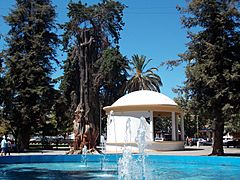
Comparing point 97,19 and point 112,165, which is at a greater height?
point 97,19

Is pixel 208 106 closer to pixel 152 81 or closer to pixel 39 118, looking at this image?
→ pixel 39 118

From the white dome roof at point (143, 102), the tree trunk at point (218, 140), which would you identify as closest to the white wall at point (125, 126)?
the white dome roof at point (143, 102)

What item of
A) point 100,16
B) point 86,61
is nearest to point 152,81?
point 100,16

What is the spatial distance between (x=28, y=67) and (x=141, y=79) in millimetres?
17532

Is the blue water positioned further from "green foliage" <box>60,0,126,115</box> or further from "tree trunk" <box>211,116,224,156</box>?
"green foliage" <box>60,0,126,115</box>

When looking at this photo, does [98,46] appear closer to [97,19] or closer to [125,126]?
[97,19]

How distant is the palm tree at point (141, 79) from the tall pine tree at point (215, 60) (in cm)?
2212

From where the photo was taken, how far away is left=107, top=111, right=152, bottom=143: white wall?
1228 inches

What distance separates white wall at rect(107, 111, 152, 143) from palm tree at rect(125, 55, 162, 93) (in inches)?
550

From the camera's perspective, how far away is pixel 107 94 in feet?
153

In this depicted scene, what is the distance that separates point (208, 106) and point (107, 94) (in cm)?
2461

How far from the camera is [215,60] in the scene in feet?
76.9

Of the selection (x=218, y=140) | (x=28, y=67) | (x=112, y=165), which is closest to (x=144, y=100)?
(x=218, y=140)

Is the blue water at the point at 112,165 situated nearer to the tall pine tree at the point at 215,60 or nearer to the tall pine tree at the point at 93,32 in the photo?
the tall pine tree at the point at 215,60
